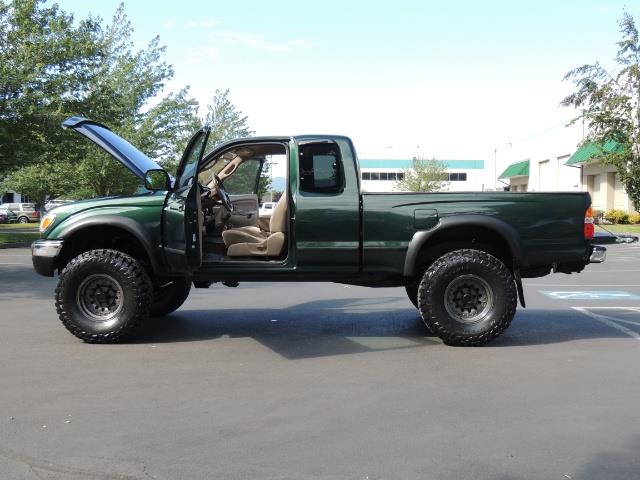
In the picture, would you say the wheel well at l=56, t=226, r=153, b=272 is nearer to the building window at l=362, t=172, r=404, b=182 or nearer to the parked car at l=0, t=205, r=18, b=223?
the parked car at l=0, t=205, r=18, b=223

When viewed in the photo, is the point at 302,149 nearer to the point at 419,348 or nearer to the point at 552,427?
the point at 419,348

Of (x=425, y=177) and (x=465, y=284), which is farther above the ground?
(x=425, y=177)

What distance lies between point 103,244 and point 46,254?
0.61 m

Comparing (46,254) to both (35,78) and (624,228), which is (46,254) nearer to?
(35,78)

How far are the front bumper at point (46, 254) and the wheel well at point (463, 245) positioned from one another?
11.8 feet

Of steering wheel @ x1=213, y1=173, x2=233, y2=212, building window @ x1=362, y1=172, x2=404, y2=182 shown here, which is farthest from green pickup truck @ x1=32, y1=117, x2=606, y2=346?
building window @ x1=362, y1=172, x2=404, y2=182

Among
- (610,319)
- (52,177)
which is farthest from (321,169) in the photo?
(52,177)

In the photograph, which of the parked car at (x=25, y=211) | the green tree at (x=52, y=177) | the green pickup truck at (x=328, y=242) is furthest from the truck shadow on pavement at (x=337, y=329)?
the parked car at (x=25, y=211)

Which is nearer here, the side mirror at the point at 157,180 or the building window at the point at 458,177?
the side mirror at the point at 157,180

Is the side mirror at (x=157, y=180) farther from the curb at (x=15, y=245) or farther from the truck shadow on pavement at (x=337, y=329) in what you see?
the curb at (x=15, y=245)

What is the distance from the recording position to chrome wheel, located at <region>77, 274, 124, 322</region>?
646 cm

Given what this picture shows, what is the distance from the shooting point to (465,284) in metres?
6.42

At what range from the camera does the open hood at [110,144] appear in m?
6.69

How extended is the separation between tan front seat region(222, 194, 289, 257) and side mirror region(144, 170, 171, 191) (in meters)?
0.76
